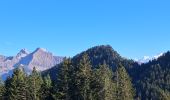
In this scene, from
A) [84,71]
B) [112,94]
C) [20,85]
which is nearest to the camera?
[84,71]

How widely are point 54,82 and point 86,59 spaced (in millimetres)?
13336

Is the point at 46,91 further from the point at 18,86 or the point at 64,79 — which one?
the point at 64,79

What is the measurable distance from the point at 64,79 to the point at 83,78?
383 cm

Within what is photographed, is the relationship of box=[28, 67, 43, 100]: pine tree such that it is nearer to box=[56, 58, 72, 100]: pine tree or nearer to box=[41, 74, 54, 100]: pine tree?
box=[41, 74, 54, 100]: pine tree

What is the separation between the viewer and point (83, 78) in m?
91.7

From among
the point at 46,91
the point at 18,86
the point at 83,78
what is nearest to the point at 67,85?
the point at 83,78

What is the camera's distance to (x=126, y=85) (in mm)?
109938

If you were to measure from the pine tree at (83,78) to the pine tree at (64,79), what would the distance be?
1.59 metres

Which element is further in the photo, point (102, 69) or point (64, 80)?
point (102, 69)

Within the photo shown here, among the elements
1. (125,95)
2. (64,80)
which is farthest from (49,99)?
(125,95)

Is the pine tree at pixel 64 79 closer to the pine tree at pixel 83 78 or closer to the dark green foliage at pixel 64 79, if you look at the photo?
the dark green foliage at pixel 64 79

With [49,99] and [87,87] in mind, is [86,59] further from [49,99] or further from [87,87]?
[49,99]

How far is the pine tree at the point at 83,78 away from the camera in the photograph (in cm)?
9106

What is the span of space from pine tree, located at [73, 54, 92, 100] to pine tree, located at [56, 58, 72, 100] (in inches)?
62.6
